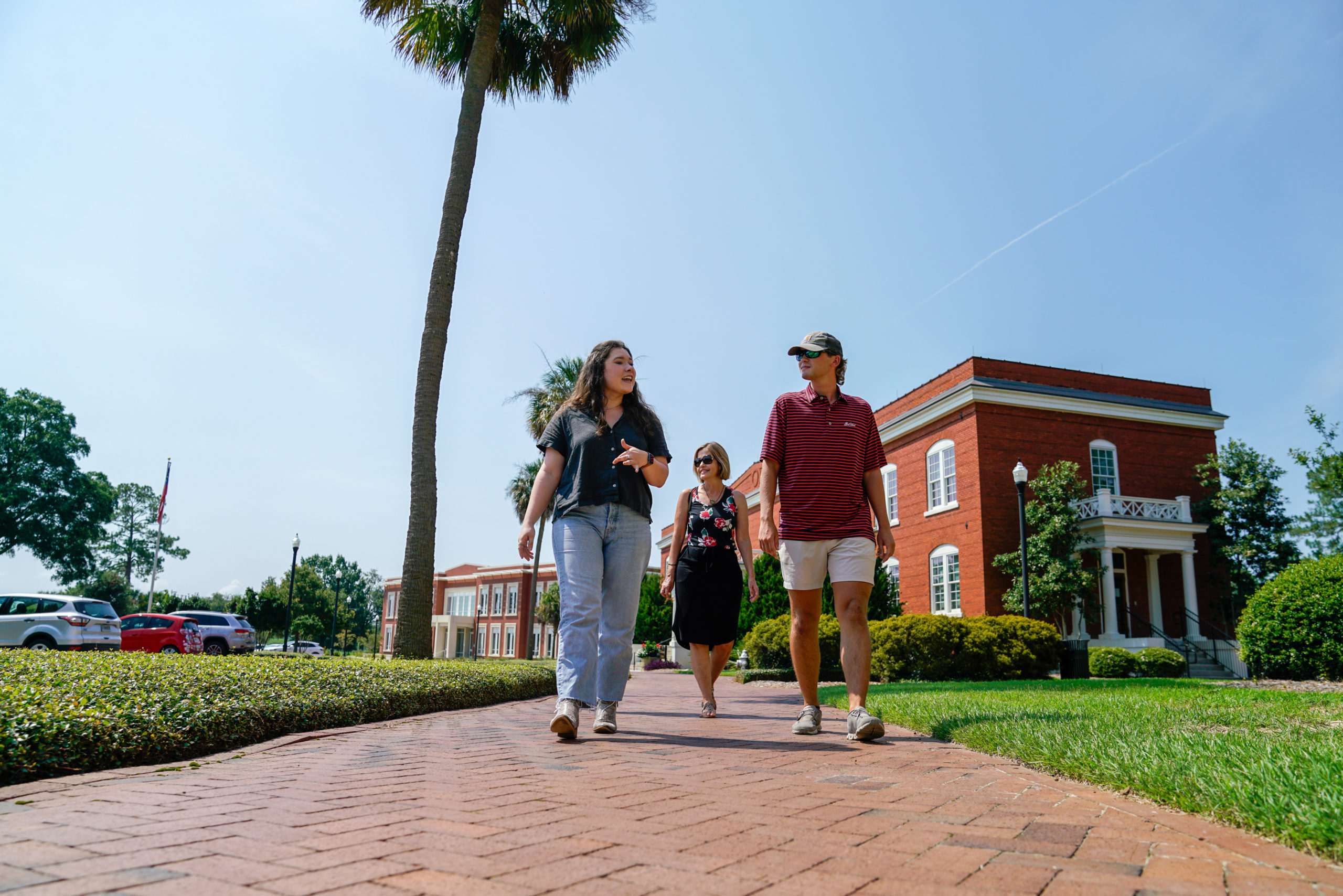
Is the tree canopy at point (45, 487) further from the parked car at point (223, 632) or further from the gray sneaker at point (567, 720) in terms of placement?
the gray sneaker at point (567, 720)

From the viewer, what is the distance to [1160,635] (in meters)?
21.5

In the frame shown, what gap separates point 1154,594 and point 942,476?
6379 millimetres

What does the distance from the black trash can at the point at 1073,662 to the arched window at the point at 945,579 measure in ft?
22.3

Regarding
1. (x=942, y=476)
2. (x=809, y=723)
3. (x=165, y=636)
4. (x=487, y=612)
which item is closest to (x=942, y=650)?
(x=809, y=723)

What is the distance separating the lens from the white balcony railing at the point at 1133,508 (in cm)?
2094

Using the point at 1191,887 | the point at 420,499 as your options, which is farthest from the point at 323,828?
the point at 420,499

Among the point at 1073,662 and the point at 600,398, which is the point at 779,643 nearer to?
the point at 1073,662

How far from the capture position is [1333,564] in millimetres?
10312

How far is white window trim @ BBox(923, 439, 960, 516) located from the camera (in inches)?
901

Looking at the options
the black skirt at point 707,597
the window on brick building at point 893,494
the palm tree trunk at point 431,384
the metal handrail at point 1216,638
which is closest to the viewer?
the black skirt at point 707,597

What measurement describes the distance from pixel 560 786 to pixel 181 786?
4.23ft

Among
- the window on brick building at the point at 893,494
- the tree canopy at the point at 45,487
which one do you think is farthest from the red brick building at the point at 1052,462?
the tree canopy at the point at 45,487

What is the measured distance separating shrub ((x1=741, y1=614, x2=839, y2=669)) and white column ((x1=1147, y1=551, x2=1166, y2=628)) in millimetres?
12192

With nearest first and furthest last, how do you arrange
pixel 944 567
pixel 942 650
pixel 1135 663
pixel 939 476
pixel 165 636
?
1. pixel 942 650
2. pixel 1135 663
3. pixel 165 636
4. pixel 944 567
5. pixel 939 476
